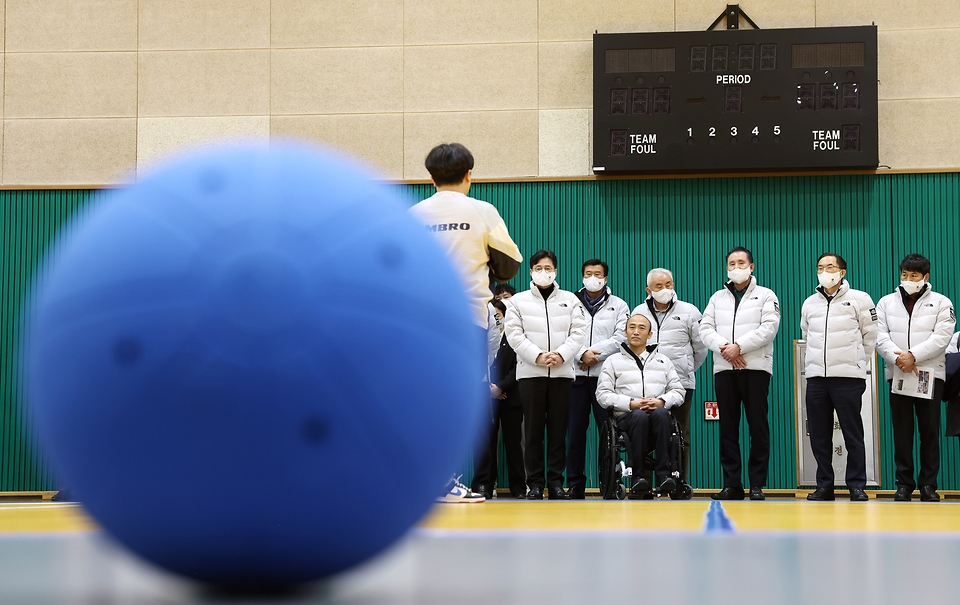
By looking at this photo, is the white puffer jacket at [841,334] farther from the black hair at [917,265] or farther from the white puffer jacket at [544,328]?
the white puffer jacket at [544,328]

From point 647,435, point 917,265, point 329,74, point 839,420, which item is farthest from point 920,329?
point 329,74

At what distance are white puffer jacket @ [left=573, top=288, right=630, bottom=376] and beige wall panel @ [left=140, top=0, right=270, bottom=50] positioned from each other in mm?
5414

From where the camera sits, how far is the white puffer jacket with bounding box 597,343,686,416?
8672 millimetres

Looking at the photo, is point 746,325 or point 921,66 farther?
point 921,66

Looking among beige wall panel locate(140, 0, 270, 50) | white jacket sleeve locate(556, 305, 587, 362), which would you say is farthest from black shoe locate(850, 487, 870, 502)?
beige wall panel locate(140, 0, 270, 50)

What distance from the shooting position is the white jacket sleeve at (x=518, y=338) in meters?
8.54

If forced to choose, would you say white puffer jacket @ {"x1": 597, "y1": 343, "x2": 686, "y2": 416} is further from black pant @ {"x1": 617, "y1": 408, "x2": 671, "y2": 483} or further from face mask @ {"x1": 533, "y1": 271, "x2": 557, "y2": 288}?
face mask @ {"x1": 533, "y1": 271, "x2": 557, "y2": 288}

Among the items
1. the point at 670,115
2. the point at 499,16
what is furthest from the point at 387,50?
the point at 670,115

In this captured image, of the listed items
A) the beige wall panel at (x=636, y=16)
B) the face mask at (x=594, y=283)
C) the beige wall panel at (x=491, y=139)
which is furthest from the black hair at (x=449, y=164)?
the beige wall panel at (x=636, y=16)

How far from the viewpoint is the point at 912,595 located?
2.30m

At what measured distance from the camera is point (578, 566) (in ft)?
9.58

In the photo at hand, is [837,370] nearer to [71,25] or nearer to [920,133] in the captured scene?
[920,133]

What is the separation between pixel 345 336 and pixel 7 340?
11.6 metres

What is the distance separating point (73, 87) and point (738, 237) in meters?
7.82
